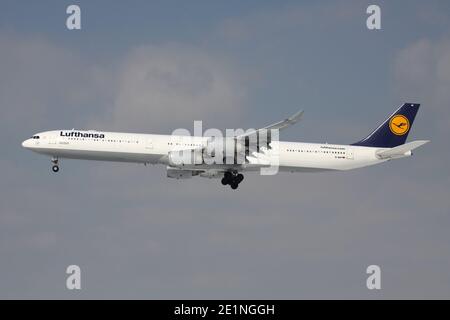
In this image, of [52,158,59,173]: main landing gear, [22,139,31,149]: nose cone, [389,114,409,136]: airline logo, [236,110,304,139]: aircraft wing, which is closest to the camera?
[236,110,304,139]: aircraft wing

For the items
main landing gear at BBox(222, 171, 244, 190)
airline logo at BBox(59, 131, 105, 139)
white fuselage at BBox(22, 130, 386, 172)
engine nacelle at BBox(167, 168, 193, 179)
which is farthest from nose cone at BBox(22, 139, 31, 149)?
main landing gear at BBox(222, 171, 244, 190)

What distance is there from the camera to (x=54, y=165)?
309 ft

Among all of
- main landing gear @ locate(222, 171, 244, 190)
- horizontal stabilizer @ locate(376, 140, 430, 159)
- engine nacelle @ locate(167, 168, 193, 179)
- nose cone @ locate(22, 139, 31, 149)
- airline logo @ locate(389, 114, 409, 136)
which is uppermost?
airline logo @ locate(389, 114, 409, 136)

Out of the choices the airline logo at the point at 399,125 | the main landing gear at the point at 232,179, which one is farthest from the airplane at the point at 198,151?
the airline logo at the point at 399,125

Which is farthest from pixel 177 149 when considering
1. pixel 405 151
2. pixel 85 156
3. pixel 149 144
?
pixel 405 151

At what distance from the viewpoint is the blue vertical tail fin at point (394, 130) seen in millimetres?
100750

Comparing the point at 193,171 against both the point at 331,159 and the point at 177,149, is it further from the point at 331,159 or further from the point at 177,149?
the point at 331,159

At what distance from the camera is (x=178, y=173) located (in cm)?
9819

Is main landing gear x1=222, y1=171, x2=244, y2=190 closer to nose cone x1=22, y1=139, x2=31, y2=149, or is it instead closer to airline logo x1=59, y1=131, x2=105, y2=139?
airline logo x1=59, y1=131, x2=105, y2=139

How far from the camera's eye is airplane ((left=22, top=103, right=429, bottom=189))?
3593 inches

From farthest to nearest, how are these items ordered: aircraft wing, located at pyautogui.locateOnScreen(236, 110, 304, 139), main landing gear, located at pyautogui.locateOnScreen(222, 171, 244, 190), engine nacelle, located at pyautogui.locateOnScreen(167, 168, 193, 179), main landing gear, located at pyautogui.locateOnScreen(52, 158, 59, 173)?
engine nacelle, located at pyautogui.locateOnScreen(167, 168, 193, 179)
main landing gear, located at pyautogui.locateOnScreen(222, 171, 244, 190)
main landing gear, located at pyautogui.locateOnScreen(52, 158, 59, 173)
aircraft wing, located at pyautogui.locateOnScreen(236, 110, 304, 139)

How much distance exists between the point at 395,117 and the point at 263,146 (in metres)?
18.2

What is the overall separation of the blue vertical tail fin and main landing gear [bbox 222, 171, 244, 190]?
13408 mm

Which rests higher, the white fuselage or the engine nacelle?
the white fuselage
